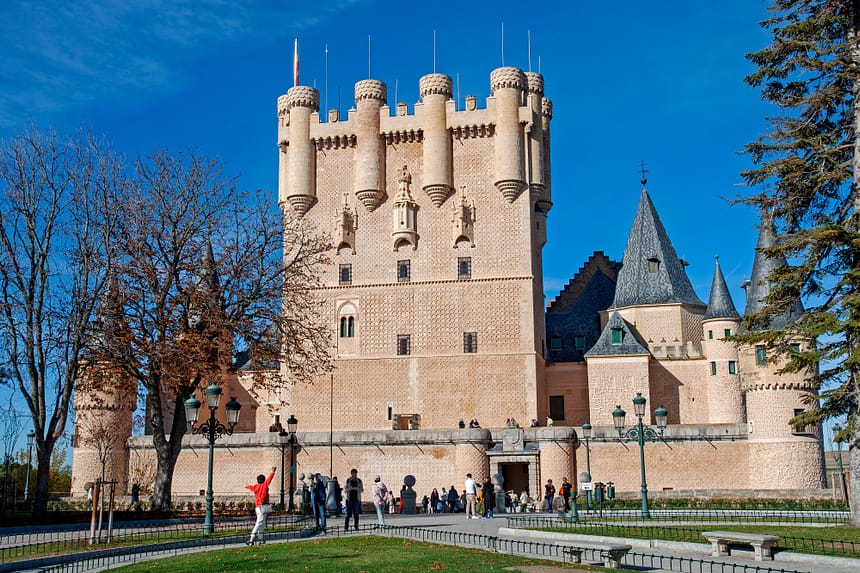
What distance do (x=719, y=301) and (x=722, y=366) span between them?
3.10m

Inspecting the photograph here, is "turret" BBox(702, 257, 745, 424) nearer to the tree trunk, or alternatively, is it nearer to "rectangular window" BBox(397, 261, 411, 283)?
"rectangular window" BBox(397, 261, 411, 283)

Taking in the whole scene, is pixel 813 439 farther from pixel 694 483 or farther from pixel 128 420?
pixel 128 420

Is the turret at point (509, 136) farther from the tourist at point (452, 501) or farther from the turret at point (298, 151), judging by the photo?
the tourist at point (452, 501)

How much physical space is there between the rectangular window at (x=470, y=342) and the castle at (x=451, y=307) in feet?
0.22

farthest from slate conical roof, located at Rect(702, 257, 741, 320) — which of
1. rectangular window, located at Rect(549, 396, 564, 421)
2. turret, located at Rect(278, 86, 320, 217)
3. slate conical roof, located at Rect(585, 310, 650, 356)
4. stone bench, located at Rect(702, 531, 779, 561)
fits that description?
stone bench, located at Rect(702, 531, 779, 561)

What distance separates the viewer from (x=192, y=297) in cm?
2436

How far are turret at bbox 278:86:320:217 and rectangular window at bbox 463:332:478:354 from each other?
31.6 ft

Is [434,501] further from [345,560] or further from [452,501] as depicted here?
[345,560]

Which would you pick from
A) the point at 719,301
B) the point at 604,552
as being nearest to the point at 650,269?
the point at 719,301

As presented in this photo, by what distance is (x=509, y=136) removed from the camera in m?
42.2

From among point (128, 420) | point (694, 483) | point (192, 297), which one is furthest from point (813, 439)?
point (128, 420)

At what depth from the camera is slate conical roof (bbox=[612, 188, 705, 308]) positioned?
43.4 m

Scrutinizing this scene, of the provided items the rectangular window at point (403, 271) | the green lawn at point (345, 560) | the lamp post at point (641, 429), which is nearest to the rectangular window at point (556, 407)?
the lamp post at point (641, 429)

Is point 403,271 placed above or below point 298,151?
below
